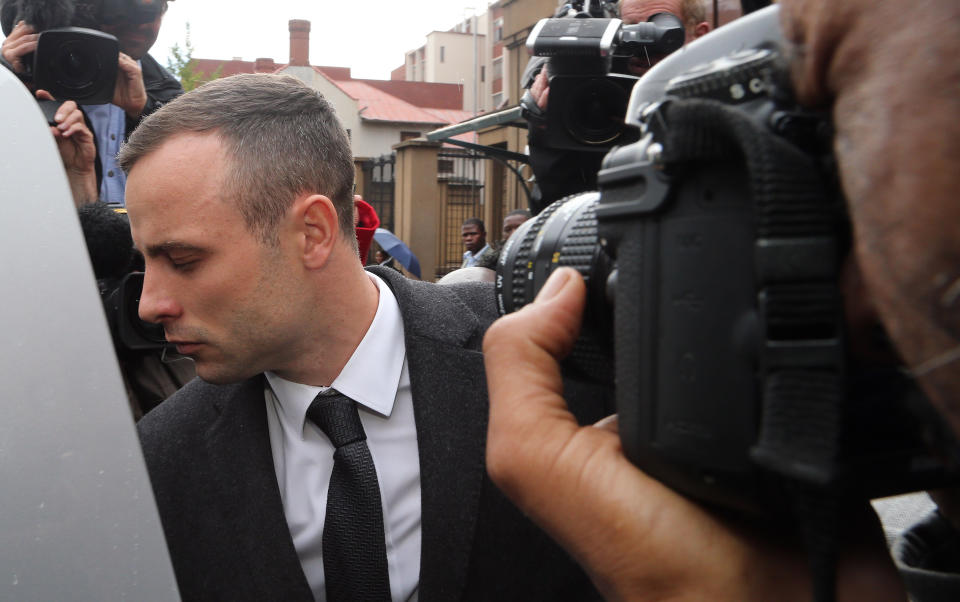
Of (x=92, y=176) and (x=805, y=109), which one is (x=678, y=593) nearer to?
(x=805, y=109)

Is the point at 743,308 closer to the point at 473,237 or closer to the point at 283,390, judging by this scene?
the point at 283,390

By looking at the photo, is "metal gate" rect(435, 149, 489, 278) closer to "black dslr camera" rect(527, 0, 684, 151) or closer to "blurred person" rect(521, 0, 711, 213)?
"blurred person" rect(521, 0, 711, 213)

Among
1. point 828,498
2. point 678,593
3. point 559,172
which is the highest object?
point 559,172

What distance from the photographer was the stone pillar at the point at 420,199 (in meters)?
12.9

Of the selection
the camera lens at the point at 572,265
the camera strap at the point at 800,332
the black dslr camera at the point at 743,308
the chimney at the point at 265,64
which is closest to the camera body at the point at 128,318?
the camera lens at the point at 572,265

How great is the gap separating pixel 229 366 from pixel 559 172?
93 cm

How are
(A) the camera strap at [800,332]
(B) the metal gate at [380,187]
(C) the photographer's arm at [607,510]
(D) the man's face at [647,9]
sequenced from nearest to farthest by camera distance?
(A) the camera strap at [800,332]
(C) the photographer's arm at [607,510]
(D) the man's face at [647,9]
(B) the metal gate at [380,187]

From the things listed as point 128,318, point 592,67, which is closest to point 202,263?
point 128,318

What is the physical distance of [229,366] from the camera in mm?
1646

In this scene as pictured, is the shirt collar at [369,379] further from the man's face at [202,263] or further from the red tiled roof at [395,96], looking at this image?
the red tiled roof at [395,96]

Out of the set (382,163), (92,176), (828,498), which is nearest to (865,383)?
(828,498)

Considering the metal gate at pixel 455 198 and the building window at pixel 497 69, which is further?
the building window at pixel 497 69

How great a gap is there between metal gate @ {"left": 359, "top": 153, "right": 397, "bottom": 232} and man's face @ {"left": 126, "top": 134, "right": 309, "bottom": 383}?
42.8ft

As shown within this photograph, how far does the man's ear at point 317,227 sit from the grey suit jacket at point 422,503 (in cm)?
26
